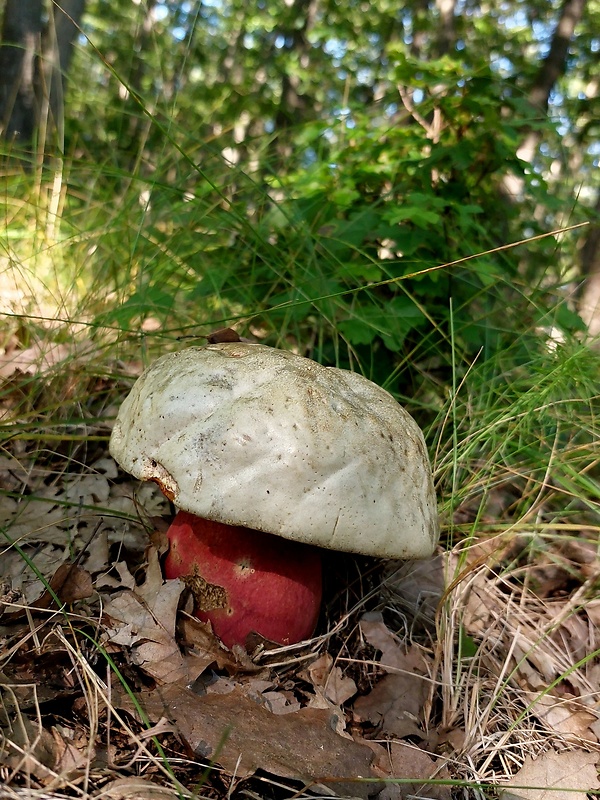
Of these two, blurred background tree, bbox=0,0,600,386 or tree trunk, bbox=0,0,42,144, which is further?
tree trunk, bbox=0,0,42,144

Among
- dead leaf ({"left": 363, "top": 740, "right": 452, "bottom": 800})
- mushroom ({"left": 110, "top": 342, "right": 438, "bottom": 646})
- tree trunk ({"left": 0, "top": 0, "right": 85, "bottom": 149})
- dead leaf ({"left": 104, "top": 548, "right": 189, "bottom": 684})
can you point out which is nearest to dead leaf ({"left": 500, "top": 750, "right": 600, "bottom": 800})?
dead leaf ({"left": 363, "top": 740, "right": 452, "bottom": 800})

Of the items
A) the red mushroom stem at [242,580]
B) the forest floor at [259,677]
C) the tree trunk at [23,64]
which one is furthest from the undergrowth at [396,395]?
the tree trunk at [23,64]

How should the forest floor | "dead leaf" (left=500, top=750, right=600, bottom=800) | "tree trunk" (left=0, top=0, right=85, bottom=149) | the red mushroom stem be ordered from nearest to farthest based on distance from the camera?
the forest floor → "dead leaf" (left=500, top=750, right=600, bottom=800) → the red mushroom stem → "tree trunk" (left=0, top=0, right=85, bottom=149)

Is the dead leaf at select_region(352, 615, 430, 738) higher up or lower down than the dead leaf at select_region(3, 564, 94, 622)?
lower down

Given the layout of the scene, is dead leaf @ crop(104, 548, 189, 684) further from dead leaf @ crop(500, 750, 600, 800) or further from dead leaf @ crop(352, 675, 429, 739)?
dead leaf @ crop(500, 750, 600, 800)

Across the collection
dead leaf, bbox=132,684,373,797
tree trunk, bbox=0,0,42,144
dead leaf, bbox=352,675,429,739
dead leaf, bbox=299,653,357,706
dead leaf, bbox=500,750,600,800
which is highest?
tree trunk, bbox=0,0,42,144

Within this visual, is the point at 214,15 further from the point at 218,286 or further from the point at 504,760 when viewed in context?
the point at 504,760

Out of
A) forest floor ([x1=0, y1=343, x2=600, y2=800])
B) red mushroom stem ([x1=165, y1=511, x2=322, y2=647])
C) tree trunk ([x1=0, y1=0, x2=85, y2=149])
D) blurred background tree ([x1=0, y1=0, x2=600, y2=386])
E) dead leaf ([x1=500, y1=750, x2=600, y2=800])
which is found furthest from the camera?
tree trunk ([x1=0, y1=0, x2=85, y2=149])

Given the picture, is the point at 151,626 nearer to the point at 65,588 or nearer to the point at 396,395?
the point at 65,588

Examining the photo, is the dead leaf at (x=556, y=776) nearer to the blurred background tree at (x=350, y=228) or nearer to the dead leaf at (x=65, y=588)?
the dead leaf at (x=65, y=588)
